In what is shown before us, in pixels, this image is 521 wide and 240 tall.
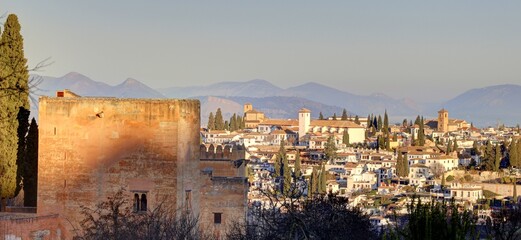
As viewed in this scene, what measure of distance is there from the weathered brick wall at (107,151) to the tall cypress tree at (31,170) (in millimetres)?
2242

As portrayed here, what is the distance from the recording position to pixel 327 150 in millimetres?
148875

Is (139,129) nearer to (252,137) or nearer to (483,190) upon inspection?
(483,190)

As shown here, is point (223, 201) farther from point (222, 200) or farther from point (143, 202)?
point (143, 202)

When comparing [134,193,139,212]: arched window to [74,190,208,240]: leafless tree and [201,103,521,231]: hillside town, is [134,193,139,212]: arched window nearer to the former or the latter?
[74,190,208,240]: leafless tree

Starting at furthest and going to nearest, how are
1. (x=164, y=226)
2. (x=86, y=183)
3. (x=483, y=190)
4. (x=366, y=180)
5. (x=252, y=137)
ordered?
1. (x=252, y=137)
2. (x=366, y=180)
3. (x=483, y=190)
4. (x=86, y=183)
5. (x=164, y=226)

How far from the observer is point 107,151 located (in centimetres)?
2052

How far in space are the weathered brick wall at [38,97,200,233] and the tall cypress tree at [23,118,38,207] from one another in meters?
2.24

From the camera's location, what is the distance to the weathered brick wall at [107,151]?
20406 millimetres

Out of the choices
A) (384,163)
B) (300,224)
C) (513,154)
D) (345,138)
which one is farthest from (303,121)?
(300,224)

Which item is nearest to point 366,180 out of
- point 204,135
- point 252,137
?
point 204,135

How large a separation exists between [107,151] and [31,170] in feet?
9.95

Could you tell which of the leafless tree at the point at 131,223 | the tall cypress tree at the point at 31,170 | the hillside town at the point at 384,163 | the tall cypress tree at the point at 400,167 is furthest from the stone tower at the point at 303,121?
the leafless tree at the point at 131,223

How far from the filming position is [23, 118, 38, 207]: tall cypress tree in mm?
22781

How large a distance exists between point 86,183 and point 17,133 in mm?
2770
